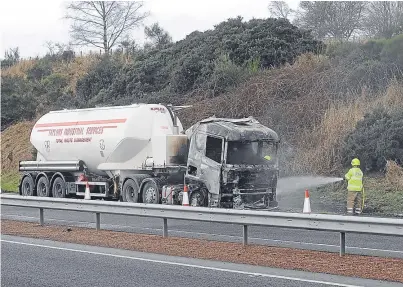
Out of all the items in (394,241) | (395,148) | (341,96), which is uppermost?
(341,96)

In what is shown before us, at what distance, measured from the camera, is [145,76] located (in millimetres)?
39719

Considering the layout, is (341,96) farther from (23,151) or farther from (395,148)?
(23,151)

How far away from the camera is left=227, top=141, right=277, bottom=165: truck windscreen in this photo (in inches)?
779

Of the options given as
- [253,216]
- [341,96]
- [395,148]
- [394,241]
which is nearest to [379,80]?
[341,96]

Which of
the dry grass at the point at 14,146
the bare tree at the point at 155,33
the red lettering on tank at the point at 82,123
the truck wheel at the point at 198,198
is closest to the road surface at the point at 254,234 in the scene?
the truck wheel at the point at 198,198

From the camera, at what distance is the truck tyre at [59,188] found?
25078 millimetres

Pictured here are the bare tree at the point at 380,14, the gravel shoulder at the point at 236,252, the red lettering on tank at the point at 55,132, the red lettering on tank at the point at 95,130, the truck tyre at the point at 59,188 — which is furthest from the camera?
the bare tree at the point at 380,14

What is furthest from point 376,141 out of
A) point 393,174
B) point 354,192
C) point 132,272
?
point 132,272

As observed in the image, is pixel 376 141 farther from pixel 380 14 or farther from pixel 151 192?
pixel 380 14

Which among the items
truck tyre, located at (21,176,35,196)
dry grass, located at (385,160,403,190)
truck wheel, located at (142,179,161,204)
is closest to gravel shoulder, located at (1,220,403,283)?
truck wheel, located at (142,179,161,204)

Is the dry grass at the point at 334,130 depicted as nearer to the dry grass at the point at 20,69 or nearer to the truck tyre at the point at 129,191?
the truck tyre at the point at 129,191

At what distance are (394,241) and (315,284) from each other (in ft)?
17.0

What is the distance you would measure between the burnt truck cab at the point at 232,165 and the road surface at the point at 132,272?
24.0 feet

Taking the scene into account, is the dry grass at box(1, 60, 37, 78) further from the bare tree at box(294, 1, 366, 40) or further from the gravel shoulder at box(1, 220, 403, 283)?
the gravel shoulder at box(1, 220, 403, 283)
